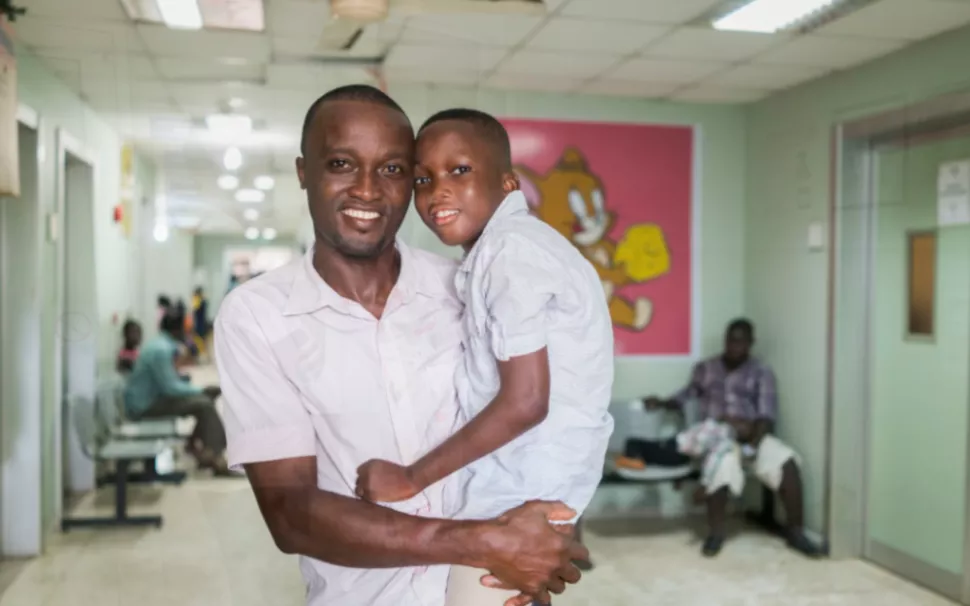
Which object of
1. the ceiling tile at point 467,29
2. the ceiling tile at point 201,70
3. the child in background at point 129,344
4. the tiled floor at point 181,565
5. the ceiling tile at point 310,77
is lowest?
the tiled floor at point 181,565

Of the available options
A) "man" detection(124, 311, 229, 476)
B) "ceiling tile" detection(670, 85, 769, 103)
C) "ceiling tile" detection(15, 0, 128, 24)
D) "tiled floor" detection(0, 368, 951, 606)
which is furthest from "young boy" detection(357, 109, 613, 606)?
"ceiling tile" detection(670, 85, 769, 103)

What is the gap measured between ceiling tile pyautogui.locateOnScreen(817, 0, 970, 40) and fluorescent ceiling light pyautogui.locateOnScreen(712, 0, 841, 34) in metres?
0.11

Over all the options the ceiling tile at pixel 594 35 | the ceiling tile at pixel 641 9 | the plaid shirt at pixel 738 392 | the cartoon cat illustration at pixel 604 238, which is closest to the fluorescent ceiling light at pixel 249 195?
the ceiling tile at pixel 641 9

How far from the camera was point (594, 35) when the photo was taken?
103 inches

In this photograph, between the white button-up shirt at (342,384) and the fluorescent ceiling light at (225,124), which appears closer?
the white button-up shirt at (342,384)

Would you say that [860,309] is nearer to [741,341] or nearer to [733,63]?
[741,341]

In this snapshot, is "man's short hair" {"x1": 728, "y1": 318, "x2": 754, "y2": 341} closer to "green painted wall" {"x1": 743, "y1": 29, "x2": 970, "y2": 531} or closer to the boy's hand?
"green painted wall" {"x1": 743, "y1": 29, "x2": 970, "y2": 531}

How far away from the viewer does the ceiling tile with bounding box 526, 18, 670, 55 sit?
250 cm

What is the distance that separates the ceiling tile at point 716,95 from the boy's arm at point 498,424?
2.67 metres

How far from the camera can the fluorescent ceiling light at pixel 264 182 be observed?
1.14 metres

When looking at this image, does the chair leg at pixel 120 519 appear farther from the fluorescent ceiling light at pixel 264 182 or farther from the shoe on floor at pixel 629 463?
the shoe on floor at pixel 629 463

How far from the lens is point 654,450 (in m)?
3.34

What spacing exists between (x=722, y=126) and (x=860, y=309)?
1.02 m

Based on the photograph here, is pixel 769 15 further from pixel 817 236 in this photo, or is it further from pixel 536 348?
pixel 536 348
